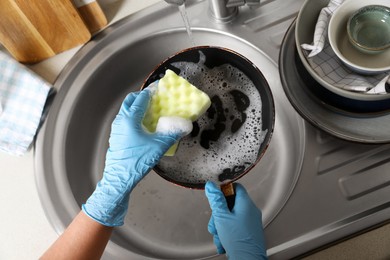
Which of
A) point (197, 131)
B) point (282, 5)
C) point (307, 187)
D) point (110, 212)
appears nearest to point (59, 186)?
point (110, 212)

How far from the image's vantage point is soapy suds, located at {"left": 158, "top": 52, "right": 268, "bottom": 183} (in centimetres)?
77

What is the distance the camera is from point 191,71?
82 cm

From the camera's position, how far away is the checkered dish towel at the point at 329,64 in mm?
662

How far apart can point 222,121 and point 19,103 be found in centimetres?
50

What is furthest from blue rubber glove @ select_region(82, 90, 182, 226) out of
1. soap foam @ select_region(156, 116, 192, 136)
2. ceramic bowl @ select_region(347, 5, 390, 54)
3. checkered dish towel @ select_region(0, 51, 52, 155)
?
ceramic bowl @ select_region(347, 5, 390, 54)

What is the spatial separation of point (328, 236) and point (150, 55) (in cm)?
63

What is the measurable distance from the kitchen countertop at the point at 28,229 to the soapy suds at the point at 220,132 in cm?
A: 27

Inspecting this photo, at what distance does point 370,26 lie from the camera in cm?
71

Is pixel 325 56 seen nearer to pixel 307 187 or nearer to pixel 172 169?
pixel 307 187

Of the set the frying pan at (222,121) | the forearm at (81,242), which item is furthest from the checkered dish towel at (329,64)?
the forearm at (81,242)

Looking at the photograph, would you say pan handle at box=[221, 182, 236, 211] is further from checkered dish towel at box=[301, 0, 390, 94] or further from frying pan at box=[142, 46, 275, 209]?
checkered dish towel at box=[301, 0, 390, 94]

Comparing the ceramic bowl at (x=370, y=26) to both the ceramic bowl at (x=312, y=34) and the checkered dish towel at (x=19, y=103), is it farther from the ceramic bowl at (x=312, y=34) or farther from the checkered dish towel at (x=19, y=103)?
the checkered dish towel at (x=19, y=103)

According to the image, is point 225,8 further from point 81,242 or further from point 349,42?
point 81,242

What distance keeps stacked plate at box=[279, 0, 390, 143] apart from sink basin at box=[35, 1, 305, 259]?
6 cm
